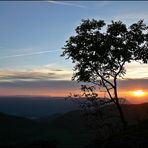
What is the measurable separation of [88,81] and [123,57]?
160 inches

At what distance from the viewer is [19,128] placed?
115500 mm

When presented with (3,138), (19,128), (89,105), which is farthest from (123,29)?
(19,128)

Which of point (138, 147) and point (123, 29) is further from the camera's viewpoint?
point (123, 29)

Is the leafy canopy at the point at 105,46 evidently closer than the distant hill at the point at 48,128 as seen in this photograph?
Yes

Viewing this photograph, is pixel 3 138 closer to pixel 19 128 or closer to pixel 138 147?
pixel 19 128

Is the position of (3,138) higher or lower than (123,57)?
lower

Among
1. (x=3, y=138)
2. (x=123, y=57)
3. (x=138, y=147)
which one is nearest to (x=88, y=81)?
(x=123, y=57)

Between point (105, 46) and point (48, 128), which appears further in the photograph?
point (48, 128)

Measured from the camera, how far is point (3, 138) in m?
95.8

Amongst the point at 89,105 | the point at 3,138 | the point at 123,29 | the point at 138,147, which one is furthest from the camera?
the point at 3,138

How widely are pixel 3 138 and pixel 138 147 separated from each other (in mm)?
67304

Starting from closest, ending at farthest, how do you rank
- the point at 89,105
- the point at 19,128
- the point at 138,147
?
the point at 138,147
the point at 89,105
the point at 19,128

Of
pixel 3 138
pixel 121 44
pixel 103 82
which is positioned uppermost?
pixel 121 44

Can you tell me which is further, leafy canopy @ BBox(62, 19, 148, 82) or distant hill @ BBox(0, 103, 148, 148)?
distant hill @ BBox(0, 103, 148, 148)
